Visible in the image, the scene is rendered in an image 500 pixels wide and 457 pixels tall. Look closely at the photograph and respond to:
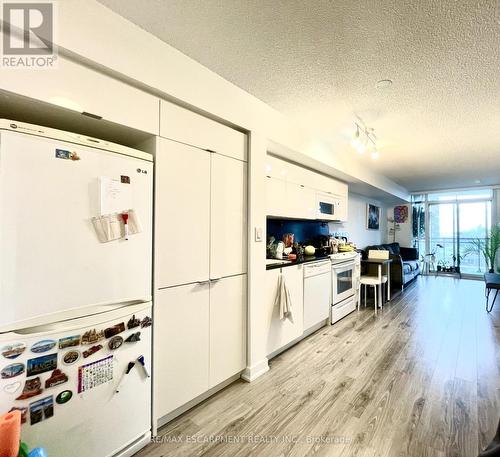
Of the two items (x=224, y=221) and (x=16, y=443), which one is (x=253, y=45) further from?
(x=16, y=443)

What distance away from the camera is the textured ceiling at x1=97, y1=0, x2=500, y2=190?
1.38 metres

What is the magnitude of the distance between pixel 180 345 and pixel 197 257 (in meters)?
0.61

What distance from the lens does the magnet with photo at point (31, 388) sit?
3.65 ft

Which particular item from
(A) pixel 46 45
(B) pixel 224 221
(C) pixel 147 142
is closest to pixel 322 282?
(B) pixel 224 221

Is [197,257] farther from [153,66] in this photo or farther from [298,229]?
[298,229]

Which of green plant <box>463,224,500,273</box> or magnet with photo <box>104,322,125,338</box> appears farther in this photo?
green plant <box>463,224,500,273</box>

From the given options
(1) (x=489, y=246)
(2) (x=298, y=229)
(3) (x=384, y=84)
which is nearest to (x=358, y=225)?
(2) (x=298, y=229)

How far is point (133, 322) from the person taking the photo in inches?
58.3

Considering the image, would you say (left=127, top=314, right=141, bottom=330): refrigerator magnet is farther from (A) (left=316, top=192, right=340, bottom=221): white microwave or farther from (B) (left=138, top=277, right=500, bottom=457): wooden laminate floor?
(A) (left=316, top=192, right=340, bottom=221): white microwave

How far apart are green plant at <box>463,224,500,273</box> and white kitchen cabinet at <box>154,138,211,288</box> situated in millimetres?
7669

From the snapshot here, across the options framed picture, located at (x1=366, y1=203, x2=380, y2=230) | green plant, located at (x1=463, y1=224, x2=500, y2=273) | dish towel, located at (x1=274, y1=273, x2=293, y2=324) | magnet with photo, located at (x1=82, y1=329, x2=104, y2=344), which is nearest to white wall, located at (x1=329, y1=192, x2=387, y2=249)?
framed picture, located at (x1=366, y1=203, x2=380, y2=230)

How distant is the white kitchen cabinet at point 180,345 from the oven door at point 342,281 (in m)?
2.31

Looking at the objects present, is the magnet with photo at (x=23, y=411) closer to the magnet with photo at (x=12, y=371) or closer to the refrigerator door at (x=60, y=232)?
the magnet with photo at (x=12, y=371)

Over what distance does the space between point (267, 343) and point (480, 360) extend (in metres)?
2.16
